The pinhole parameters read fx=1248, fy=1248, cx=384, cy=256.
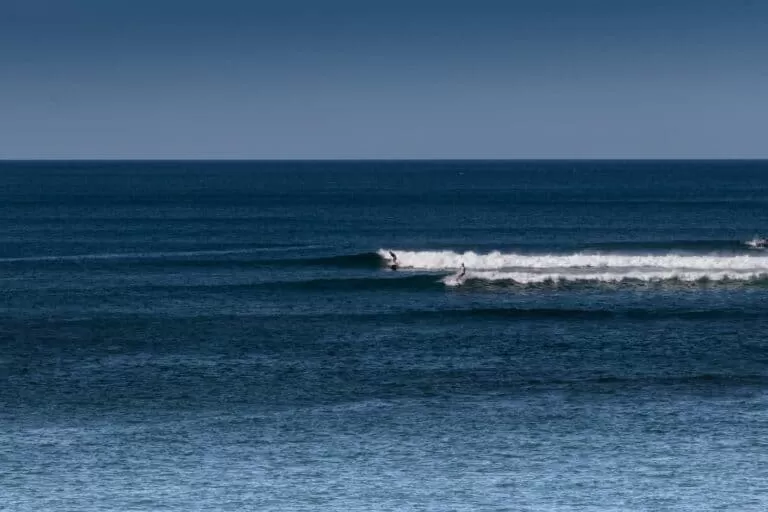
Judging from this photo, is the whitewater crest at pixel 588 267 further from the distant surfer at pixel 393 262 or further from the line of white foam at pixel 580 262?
the distant surfer at pixel 393 262

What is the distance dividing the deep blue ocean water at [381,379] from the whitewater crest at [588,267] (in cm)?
22

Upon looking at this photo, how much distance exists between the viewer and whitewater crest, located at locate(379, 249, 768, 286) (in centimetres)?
7162

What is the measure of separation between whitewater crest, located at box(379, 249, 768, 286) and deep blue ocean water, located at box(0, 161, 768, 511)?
22 centimetres

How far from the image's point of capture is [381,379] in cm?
4550

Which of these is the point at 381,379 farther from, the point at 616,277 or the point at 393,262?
the point at 393,262

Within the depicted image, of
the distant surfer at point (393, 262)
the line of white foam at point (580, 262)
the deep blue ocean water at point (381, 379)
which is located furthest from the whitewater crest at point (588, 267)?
the distant surfer at point (393, 262)

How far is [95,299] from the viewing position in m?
66.2

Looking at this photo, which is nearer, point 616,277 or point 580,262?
point 616,277

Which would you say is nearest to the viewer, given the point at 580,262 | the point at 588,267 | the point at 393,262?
the point at 588,267

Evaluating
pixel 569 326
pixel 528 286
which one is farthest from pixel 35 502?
pixel 528 286

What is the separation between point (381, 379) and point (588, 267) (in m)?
33.1

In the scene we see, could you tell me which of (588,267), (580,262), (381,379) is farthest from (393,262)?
(381,379)

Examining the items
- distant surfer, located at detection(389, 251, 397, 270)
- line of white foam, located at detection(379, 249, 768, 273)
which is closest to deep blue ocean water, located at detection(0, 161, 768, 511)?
line of white foam, located at detection(379, 249, 768, 273)

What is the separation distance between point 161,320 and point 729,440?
3079 centimetres
